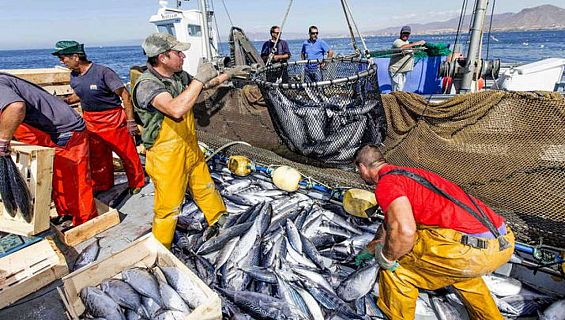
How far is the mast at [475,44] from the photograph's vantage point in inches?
182

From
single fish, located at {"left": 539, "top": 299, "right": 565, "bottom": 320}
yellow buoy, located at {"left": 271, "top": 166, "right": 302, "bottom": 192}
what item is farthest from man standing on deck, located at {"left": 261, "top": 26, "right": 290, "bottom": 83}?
single fish, located at {"left": 539, "top": 299, "right": 565, "bottom": 320}

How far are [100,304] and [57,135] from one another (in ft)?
7.35

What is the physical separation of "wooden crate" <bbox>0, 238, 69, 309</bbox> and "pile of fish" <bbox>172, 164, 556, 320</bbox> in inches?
48.3

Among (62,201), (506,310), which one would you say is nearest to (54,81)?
(62,201)

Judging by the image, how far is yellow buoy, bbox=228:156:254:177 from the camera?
5348mm

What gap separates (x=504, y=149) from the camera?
3.40 m

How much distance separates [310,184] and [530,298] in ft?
9.08

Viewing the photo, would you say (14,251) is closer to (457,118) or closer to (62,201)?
(62,201)

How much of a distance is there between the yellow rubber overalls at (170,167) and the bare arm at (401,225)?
2133 millimetres

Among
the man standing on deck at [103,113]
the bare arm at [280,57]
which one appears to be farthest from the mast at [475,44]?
the man standing on deck at [103,113]

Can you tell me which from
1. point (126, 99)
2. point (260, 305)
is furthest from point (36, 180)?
point (260, 305)

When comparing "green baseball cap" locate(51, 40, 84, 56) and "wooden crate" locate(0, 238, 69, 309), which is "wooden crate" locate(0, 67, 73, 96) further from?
"wooden crate" locate(0, 238, 69, 309)

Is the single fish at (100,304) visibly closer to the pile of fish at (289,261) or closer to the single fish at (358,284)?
the pile of fish at (289,261)

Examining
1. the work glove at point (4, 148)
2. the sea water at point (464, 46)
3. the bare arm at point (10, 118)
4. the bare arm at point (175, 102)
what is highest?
the sea water at point (464, 46)
